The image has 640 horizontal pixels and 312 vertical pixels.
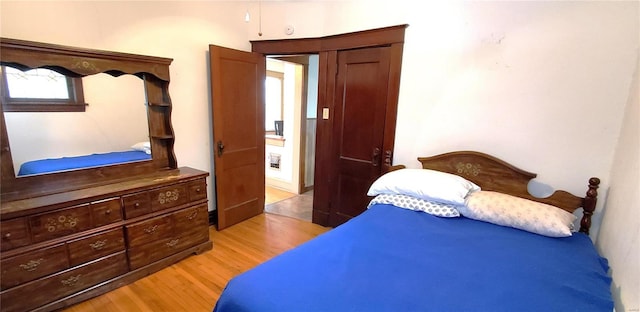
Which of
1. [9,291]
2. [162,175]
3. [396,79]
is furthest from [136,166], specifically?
[396,79]

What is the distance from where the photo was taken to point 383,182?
2.24 metres

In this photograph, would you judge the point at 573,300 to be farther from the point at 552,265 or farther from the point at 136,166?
the point at 136,166

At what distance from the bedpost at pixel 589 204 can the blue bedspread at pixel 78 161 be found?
10.6ft

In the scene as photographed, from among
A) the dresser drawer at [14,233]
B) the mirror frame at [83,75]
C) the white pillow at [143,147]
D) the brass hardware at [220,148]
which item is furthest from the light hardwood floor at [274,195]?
the dresser drawer at [14,233]

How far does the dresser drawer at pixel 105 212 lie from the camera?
192cm

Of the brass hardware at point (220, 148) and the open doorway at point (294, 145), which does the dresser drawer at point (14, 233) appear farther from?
the open doorway at point (294, 145)

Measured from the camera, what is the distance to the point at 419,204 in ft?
6.57

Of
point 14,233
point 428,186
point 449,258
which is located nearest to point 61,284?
point 14,233

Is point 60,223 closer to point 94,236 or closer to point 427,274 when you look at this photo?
point 94,236

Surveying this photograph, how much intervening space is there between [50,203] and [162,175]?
2.49ft

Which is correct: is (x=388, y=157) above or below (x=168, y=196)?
above

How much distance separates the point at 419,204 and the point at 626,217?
100 cm

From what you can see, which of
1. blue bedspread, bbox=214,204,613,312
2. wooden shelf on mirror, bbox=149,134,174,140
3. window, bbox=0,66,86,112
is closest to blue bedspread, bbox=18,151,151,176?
wooden shelf on mirror, bbox=149,134,174,140

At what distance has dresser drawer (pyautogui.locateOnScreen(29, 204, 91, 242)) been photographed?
1.71m
